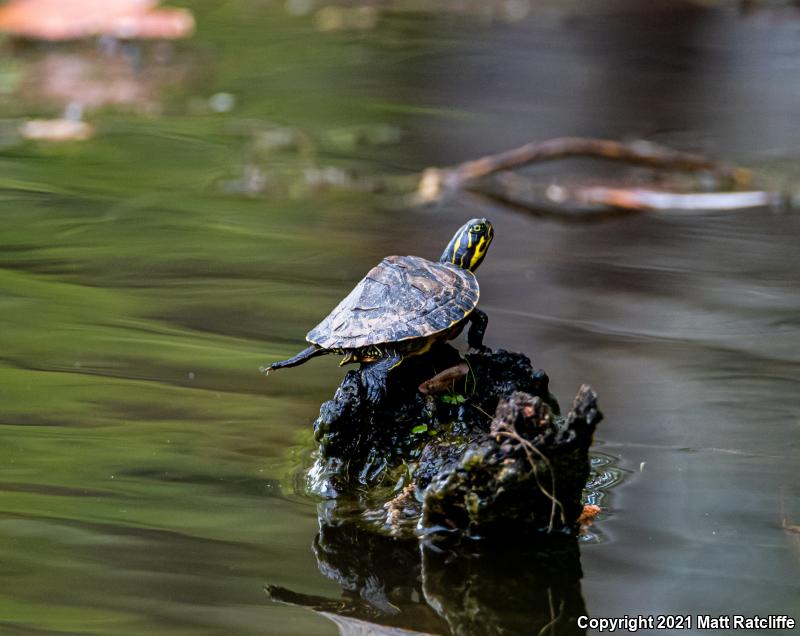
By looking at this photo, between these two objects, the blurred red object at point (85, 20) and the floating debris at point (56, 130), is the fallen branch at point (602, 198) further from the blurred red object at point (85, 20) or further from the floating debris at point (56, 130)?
the blurred red object at point (85, 20)

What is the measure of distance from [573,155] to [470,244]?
2.82 metres

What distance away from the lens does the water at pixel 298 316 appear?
85.5 inches

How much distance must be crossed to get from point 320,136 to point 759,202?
7.89ft

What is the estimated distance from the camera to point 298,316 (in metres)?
3.61

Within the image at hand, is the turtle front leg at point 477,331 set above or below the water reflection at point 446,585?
above

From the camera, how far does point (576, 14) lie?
967cm

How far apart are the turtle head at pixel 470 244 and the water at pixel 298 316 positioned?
1.87 feet

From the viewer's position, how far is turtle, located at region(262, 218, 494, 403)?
231cm

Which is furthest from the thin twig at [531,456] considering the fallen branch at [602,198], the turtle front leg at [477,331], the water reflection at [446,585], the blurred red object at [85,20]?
the blurred red object at [85,20]

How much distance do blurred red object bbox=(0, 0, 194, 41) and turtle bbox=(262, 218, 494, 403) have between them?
661 centimetres
